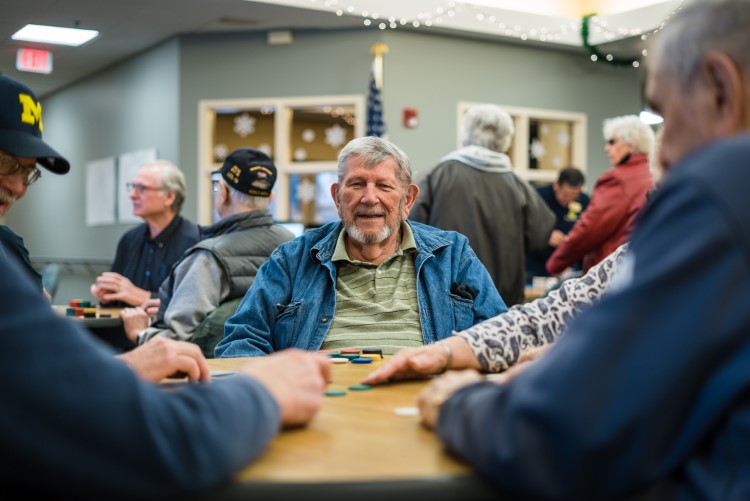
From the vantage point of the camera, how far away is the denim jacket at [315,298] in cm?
262

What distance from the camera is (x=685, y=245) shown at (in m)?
0.91

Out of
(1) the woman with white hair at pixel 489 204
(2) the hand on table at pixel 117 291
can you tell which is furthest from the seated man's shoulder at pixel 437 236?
(2) the hand on table at pixel 117 291

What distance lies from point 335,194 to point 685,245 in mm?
2178

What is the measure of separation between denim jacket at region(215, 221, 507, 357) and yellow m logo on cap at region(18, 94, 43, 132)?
0.85 metres

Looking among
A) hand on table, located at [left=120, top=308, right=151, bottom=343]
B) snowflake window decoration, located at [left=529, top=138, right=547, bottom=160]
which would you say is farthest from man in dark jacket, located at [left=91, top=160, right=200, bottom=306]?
snowflake window decoration, located at [left=529, top=138, right=547, bottom=160]

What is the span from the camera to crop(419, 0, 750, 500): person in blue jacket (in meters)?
0.90

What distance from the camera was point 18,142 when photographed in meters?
2.02

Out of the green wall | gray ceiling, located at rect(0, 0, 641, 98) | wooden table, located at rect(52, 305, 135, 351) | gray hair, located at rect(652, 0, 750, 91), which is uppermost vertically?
gray ceiling, located at rect(0, 0, 641, 98)

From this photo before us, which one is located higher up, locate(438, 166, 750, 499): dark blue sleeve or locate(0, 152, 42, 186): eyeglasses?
locate(0, 152, 42, 186): eyeglasses

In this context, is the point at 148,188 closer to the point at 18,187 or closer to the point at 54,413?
the point at 18,187

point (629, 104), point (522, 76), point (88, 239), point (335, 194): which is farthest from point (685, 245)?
point (88, 239)

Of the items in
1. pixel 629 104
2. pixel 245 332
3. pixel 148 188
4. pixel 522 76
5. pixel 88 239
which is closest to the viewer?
pixel 245 332

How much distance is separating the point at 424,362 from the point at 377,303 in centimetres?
97

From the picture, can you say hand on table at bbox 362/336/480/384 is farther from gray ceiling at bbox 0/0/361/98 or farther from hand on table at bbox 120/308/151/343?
gray ceiling at bbox 0/0/361/98
